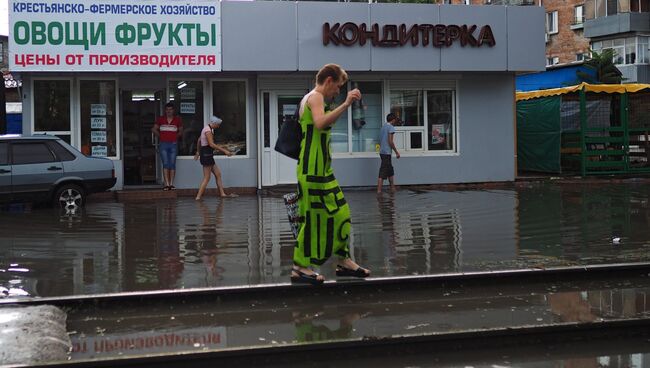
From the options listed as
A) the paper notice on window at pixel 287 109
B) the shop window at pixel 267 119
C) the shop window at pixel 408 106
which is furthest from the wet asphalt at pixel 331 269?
the shop window at pixel 408 106

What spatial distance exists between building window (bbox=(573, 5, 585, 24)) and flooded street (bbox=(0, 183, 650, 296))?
144 feet

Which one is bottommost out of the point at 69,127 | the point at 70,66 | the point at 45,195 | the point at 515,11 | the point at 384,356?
the point at 384,356

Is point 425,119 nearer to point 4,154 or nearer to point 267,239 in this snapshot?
point 267,239

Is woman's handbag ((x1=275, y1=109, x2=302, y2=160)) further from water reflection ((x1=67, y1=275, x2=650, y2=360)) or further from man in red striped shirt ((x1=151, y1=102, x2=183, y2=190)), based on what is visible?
man in red striped shirt ((x1=151, y1=102, x2=183, y2=190))

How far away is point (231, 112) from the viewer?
16625 millimetres

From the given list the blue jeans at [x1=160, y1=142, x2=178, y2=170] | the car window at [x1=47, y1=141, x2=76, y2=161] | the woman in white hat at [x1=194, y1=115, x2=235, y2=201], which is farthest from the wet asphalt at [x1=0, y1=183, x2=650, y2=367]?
the blue jeans at [x1=160, y1=142, x2=178, y2=170]

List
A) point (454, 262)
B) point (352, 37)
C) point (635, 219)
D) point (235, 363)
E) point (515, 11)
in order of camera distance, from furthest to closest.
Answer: point (515, 11)
point (352, 37)
point (635, 219)
point (454, 262)
point (235, 363)

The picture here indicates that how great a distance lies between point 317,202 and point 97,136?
10885 millimetres

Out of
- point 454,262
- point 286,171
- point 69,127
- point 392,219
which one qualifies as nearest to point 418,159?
point 286,171

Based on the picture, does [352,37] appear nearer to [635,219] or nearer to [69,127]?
[69,127]

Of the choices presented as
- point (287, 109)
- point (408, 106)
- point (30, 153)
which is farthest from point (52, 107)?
point (408, 106)

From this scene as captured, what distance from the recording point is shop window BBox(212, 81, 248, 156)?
16.5m

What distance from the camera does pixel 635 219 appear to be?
11.0m

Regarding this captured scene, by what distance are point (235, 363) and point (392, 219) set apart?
22.0 feet
